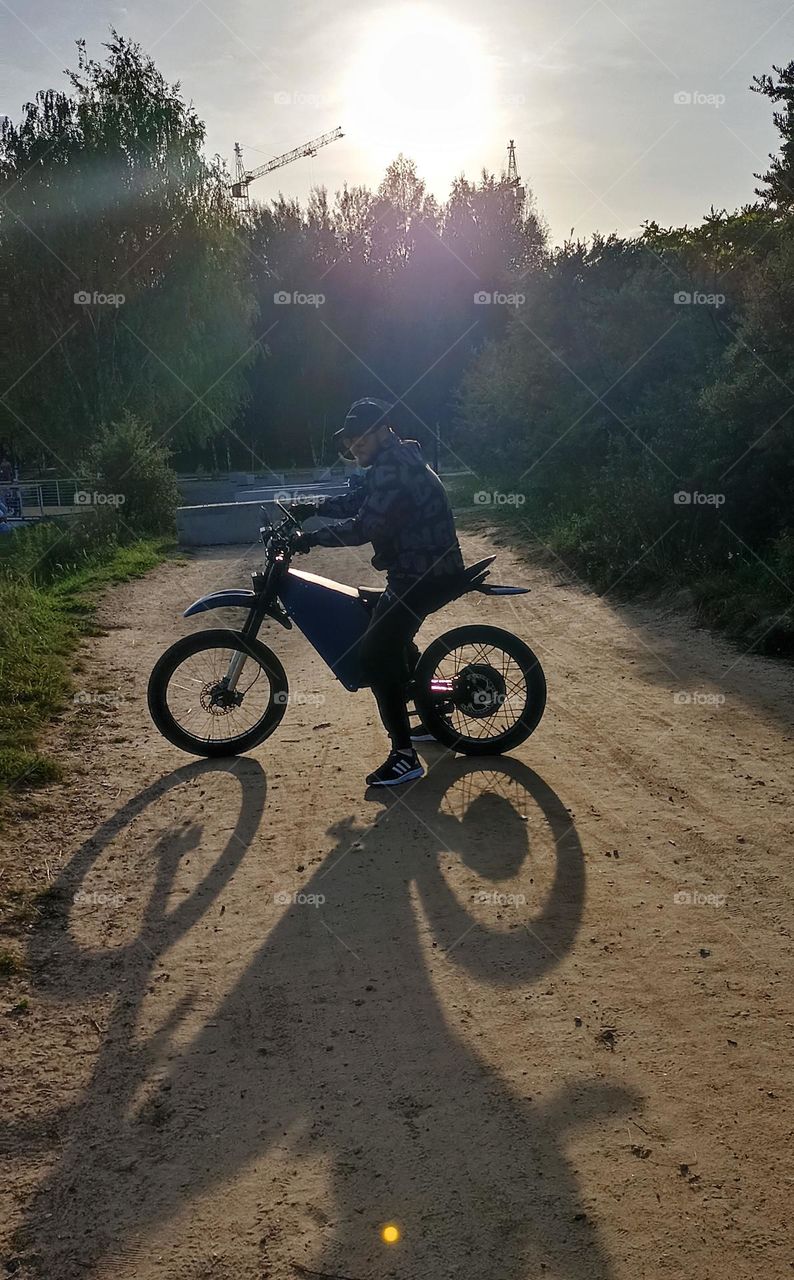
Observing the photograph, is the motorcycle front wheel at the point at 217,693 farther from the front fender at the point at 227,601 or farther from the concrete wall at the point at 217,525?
the concrete wall at the point at 217,525

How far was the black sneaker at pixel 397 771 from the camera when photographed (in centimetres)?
555

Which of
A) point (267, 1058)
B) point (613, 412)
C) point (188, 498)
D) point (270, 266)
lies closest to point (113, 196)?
point (188, 498)

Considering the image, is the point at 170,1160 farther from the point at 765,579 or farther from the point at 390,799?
the point at 765,579

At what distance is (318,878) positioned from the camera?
14.7ft

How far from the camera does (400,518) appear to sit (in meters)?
5.39

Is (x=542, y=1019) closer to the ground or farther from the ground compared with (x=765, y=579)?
closer to the ground

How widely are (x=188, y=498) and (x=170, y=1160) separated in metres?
25.0

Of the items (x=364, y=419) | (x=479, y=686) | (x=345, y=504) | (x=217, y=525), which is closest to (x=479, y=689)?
(x=479, y=686)

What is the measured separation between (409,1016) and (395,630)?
253cm

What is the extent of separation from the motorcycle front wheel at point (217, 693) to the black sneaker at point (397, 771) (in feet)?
2.77

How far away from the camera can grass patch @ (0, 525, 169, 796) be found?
623 centimetres

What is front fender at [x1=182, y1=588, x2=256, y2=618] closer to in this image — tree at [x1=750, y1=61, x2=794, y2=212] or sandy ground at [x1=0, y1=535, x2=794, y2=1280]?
sandy ground at [x1=0, y1=535, x2=794, y2=1280]

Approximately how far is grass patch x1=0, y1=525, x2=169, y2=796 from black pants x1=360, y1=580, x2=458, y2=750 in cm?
204

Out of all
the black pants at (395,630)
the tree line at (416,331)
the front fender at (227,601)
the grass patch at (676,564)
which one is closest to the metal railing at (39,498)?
the tree line at (416,331)
